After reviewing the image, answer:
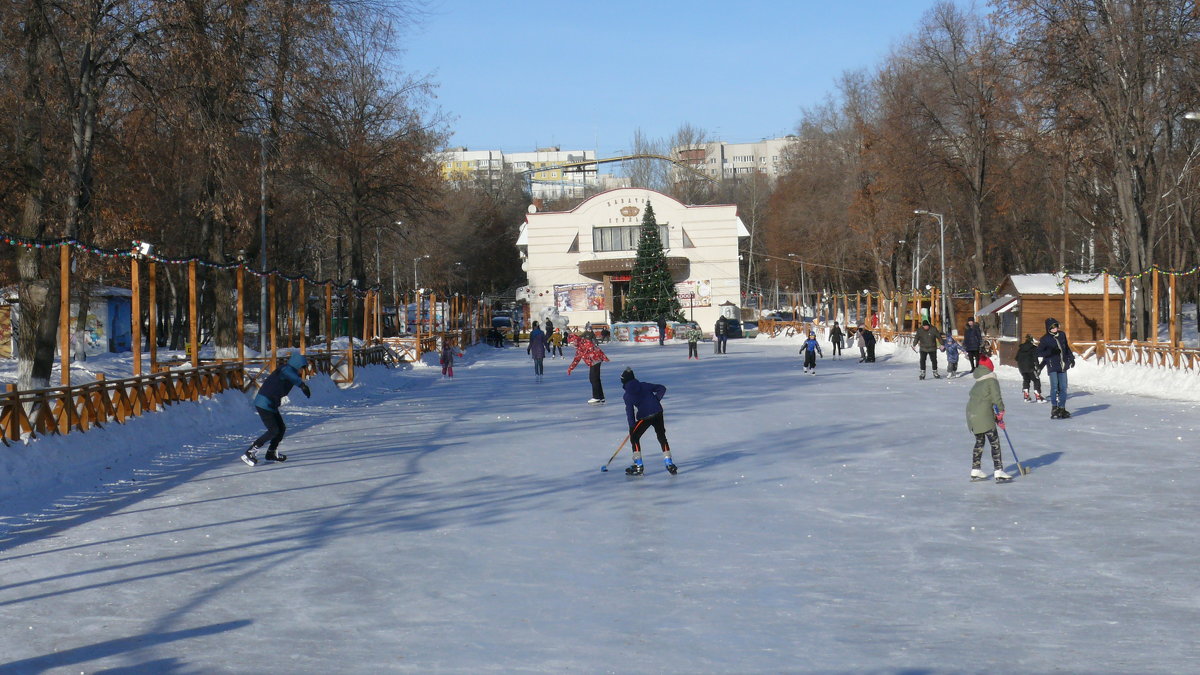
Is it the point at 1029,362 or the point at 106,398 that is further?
the point at 1029,362

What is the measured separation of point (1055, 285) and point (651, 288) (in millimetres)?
46037

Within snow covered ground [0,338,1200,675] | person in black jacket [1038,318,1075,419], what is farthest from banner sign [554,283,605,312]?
snow covered ground [0,338,1200,675]

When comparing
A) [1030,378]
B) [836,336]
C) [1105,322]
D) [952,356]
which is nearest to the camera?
[1030,378]

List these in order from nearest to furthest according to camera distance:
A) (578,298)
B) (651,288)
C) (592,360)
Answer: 1. (592,360)
2. (651,288)
3. (578,298)

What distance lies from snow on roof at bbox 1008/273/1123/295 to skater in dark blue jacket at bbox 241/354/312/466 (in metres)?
28.7

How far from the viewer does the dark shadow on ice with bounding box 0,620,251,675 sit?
6555 mm

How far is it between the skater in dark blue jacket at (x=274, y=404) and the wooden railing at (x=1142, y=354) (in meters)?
19.0

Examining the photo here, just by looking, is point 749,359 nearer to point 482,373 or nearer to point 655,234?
point 482,373

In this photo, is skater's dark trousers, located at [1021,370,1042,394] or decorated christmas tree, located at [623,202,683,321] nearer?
skater's dark trousers, located at [1021,370,1042,394]

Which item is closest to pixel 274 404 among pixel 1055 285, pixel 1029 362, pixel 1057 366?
pixel 1057 366

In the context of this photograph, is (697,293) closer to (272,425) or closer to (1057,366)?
(1057,366)

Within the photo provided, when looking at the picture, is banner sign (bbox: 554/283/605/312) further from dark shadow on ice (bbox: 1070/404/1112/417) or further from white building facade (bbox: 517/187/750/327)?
dark shadow on ice (bbox: 1070/404/1112/417)

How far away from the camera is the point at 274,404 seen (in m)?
16.4

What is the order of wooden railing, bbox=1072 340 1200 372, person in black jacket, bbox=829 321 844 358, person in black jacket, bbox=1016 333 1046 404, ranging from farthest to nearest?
person in black jacket, bbox=829 321 844 358 → wooden railing, bbox=1072 340 1200 372 → person in black jacket, bbox=1016 333 1046 404
